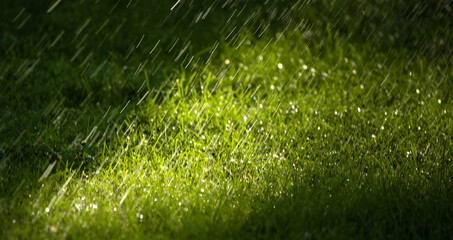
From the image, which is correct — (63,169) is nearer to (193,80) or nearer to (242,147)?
(242,147)

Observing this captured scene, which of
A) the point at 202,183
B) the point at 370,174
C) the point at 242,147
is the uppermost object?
the point at 370,174

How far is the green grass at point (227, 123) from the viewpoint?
7.34 ft

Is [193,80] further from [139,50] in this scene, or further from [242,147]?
[242,147]

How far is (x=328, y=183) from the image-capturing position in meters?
2.52

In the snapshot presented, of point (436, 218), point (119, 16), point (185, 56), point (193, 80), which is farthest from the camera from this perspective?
point (119, 16)

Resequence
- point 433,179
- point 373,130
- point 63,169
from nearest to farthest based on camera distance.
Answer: point 433,179, point 63,169, point 373,130

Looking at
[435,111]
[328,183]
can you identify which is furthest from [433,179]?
[435,111]

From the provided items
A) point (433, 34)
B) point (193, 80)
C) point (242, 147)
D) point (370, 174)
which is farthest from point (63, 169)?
point (433, 34)

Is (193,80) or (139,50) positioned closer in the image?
(193,80)

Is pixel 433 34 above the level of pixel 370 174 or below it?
above

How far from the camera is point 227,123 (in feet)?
10.6

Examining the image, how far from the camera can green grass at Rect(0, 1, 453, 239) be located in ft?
7.34

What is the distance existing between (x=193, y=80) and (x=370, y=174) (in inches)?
71.5

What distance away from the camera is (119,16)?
5.05m
